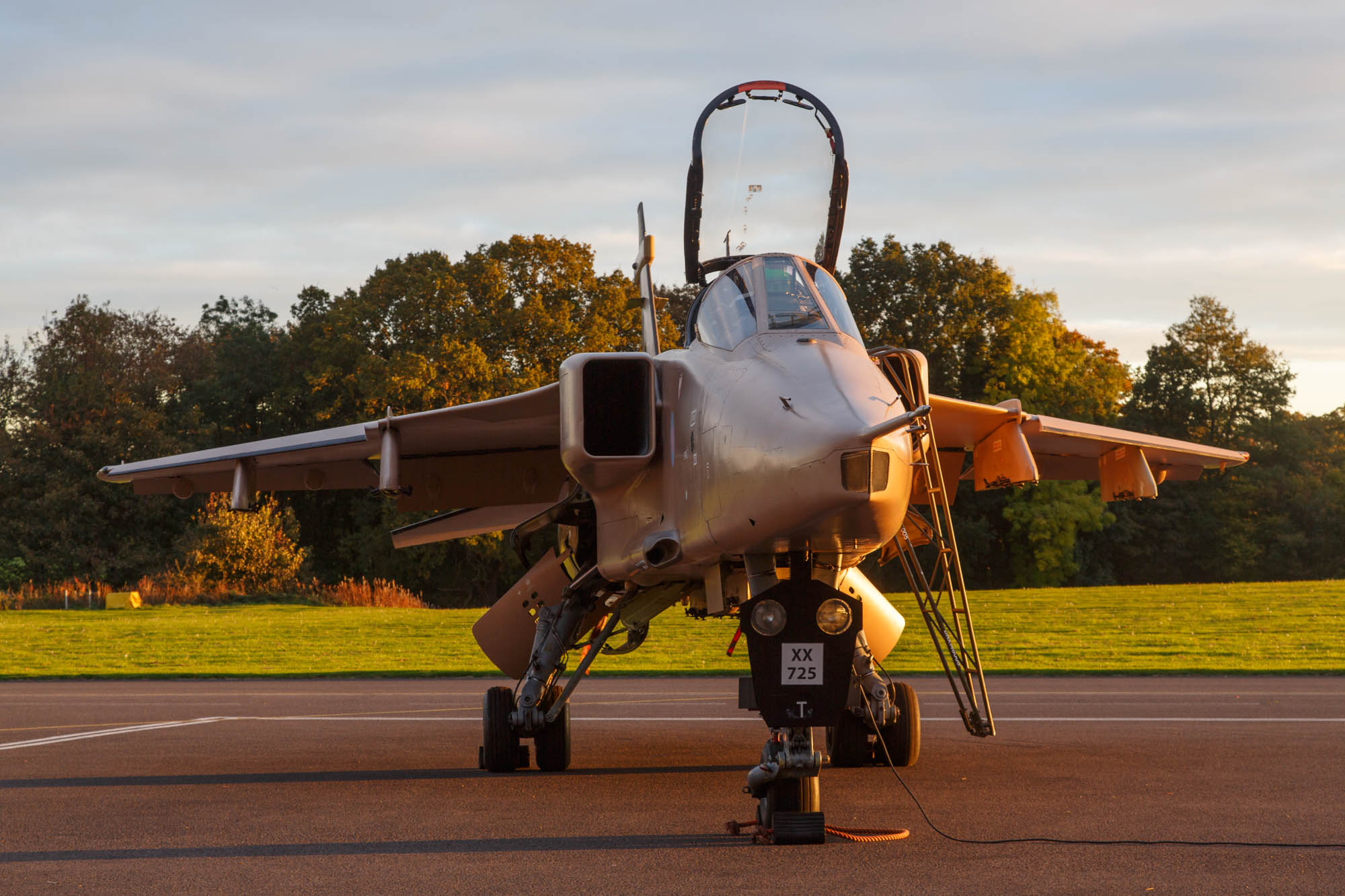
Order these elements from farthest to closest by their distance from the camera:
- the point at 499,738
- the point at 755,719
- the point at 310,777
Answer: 1. the point at 755,719
2. the point at 499,738
3. the point at 310,777

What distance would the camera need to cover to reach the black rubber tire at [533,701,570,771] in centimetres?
1026

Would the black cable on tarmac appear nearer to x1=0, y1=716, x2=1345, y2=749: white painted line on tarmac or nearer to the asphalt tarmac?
the asphalt tarmac

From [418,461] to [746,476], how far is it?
555 centimetres

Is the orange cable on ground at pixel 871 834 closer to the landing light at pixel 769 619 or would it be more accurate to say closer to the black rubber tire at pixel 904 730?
the landing light at pixel 769 619

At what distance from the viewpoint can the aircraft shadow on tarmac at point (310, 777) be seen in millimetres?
9461

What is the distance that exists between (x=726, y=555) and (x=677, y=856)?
5.74ft

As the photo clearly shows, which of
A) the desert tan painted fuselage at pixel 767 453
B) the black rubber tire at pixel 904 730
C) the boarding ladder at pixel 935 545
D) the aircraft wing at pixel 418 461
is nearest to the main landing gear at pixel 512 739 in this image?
the aircraft wing at pixel 418 461

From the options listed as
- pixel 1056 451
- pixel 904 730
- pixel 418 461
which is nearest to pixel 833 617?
pixel 904 730

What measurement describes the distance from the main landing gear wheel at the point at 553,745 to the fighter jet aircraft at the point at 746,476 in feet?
0.06

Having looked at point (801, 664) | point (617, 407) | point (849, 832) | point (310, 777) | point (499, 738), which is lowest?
point (310, 777)

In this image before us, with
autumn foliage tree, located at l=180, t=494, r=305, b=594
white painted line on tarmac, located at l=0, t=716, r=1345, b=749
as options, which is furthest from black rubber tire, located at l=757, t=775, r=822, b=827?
autumn foliage tree, located at l=180, t=494, r=305, b=594

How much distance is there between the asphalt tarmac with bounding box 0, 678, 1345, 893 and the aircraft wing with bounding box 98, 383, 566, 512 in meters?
2.34

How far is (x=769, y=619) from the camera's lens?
6.82 metres

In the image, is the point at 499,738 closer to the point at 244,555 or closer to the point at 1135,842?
the point at 1135,842
